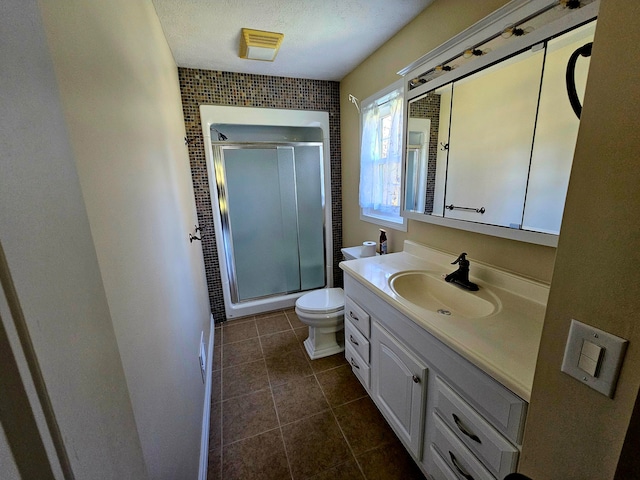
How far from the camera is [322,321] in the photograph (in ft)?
6.64

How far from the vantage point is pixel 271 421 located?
5.21ft

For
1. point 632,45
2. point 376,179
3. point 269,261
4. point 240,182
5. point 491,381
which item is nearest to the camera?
point 632,45

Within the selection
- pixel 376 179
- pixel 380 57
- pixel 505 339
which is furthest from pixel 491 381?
pixel 380 57

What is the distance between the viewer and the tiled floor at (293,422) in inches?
52.1

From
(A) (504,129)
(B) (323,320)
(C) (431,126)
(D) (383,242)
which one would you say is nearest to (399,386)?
(B) (323,320)

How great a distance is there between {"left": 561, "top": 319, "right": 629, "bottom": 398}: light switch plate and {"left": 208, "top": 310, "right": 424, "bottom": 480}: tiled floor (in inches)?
46.2

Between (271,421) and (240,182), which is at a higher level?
(240,182)

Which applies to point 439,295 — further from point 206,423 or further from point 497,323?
point 206,423

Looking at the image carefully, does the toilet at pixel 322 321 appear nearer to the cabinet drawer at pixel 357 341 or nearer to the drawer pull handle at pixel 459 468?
the cabinet drawer at pixel 357 341

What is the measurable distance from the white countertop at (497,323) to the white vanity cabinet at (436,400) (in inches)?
1.9

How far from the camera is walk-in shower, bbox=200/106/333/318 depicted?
258cm

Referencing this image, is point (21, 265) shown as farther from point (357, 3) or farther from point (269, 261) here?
point (269, 261)

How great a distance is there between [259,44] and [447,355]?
2092 mm

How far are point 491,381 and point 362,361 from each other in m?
0.96
